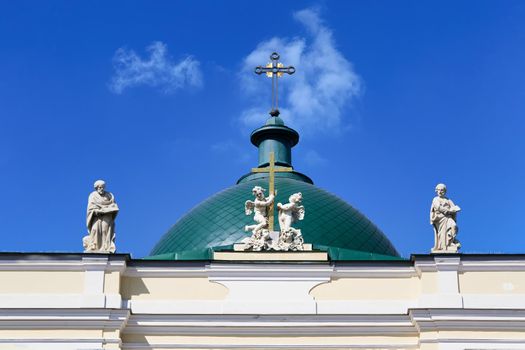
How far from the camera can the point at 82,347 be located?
73.9 ft

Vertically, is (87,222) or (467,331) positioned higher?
(87,222)

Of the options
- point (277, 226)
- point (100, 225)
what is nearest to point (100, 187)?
point (100, 225)

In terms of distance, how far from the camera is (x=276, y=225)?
2755 cm

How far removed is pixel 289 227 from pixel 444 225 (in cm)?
288

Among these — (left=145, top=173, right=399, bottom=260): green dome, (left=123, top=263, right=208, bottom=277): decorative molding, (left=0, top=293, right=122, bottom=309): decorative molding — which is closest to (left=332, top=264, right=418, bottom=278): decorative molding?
(left=123, top=263, right=208, bottom=277): decorative molding

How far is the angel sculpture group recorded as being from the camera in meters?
24.1

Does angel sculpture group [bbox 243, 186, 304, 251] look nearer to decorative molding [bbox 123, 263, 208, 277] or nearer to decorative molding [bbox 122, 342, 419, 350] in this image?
decorative molding [bbox 123, 263, 208, 277]

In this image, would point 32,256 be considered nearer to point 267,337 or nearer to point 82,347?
point 82,347

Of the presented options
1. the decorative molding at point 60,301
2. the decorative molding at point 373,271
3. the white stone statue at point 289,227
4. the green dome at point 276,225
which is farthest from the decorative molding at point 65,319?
the green dome at point 276,225

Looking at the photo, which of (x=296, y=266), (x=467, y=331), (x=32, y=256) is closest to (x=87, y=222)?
(x=32, y=256)

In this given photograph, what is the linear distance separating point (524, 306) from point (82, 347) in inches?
308

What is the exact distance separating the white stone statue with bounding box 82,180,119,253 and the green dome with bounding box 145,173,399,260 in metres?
4.15

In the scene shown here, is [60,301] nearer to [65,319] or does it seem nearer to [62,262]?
[65,319]

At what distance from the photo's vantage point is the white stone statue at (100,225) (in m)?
23.6
